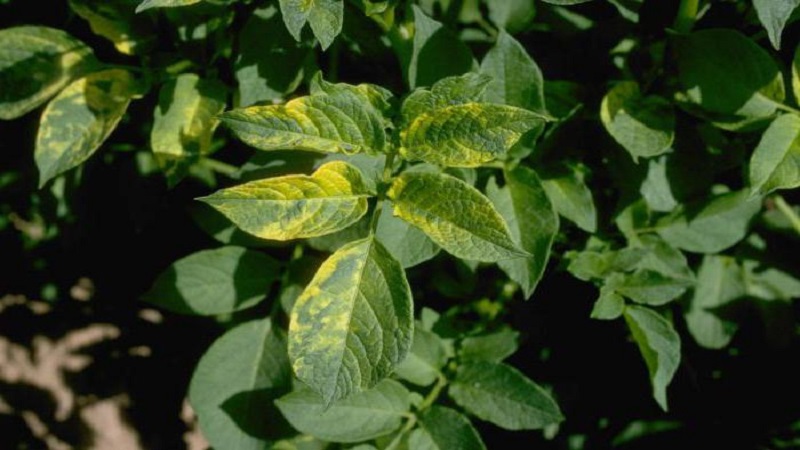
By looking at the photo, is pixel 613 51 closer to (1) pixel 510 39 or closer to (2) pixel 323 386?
(1) pixel 510 39

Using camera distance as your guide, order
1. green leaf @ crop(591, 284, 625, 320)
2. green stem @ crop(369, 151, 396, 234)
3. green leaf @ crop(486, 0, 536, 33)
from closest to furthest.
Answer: green stem @ crop(369, 151, 396, 234)
green leaf @ crop(591, 284, 625, 320)
green leaf @ crop(486, 0, 536, 33)

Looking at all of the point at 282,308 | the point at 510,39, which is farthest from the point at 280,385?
the point at 510,39

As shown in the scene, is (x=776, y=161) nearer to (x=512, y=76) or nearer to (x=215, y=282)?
(x=512, y=76)

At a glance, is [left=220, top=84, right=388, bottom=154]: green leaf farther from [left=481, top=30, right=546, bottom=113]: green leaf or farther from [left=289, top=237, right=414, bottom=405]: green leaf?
[left=481, top=30, right=546, bottom=113]: green leaf

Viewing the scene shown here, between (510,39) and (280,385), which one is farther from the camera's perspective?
(280,385)

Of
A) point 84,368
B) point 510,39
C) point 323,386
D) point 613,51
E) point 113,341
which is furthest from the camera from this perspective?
point 84,368

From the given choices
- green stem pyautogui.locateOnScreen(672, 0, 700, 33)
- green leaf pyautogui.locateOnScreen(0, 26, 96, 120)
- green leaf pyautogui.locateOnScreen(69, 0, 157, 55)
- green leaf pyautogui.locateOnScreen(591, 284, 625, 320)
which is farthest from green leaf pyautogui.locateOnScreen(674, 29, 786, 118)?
green leaf pyautogui.locateOnScreen(0, 26, 96, 120)
